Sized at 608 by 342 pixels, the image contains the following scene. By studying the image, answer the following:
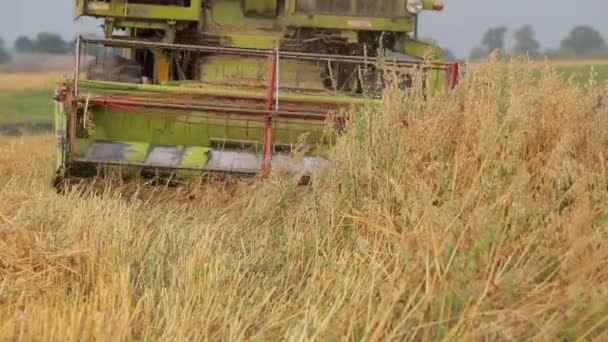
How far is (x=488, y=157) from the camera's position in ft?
14.7

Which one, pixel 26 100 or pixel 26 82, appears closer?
pixel 26 100

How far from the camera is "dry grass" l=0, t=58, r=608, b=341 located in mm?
3248

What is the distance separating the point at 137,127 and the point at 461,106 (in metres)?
2.95

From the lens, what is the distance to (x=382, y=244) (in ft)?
14.0

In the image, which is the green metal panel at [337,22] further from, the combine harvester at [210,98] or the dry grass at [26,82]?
the dry grass at [26,82]

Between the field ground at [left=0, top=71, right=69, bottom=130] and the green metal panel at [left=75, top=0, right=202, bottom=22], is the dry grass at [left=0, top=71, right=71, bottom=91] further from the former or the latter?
the green metal panel at [left=75, top=0, right=202, bottom=22]

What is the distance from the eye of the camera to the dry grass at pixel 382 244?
10.7ft

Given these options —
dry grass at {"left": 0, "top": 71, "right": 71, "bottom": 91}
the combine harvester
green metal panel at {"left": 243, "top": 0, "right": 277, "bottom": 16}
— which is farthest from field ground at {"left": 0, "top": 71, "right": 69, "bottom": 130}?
the combine harvester

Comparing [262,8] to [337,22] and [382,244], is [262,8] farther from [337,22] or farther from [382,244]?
[382,244]

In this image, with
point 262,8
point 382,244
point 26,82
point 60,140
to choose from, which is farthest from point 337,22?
point 26,82

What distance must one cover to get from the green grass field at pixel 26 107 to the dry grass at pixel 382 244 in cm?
2292

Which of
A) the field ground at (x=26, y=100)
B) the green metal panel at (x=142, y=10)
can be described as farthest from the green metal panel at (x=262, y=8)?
the field ground at (x=26, y=100)

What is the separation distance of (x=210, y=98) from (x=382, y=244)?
3.45 m

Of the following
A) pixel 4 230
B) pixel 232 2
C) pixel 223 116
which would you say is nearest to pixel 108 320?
pixel 4 230
